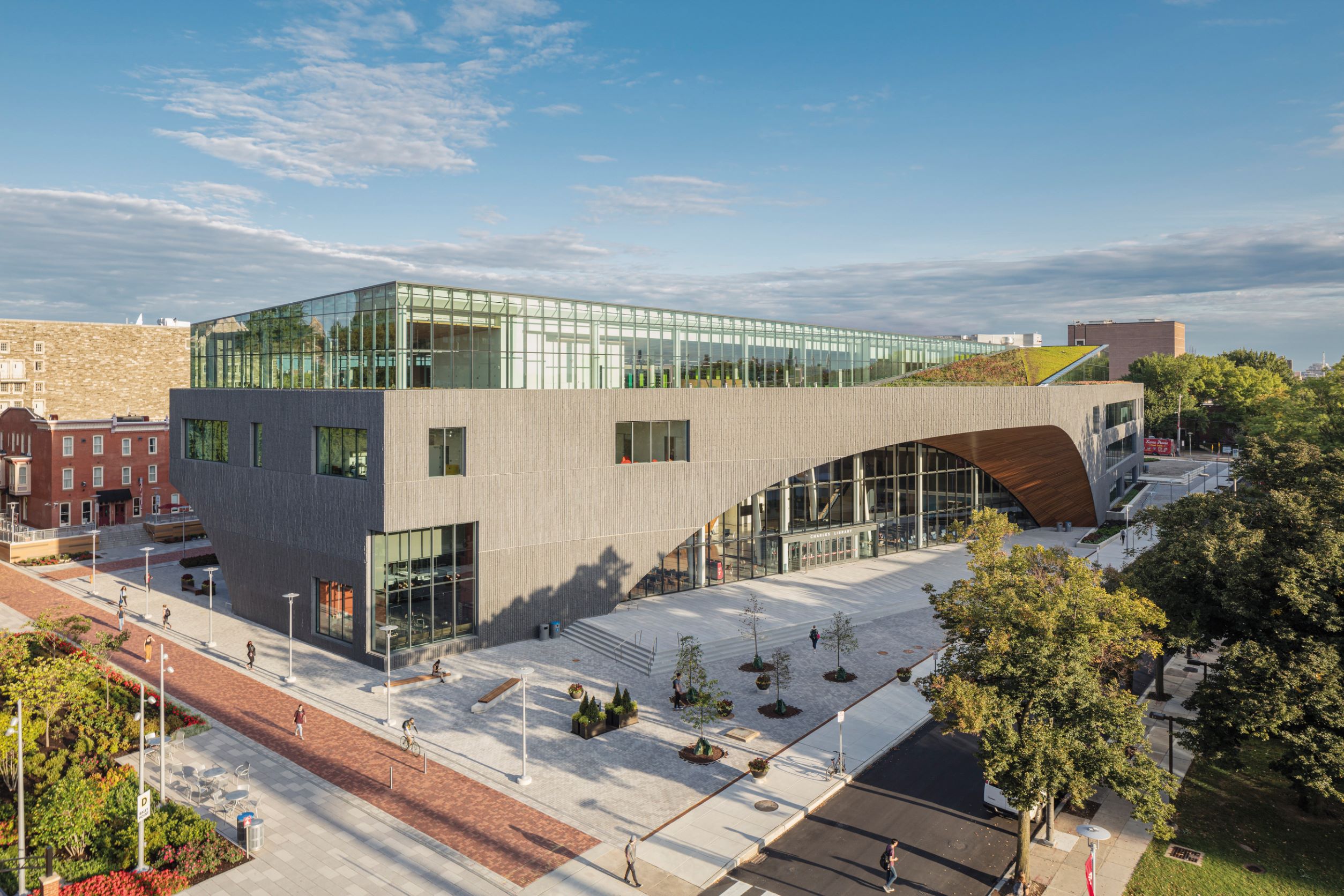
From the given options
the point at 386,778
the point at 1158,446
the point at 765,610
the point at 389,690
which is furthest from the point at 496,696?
the point at 1158,446

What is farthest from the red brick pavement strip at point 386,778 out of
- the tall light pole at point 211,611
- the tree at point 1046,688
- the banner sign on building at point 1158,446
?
the banner sign on building at point 1158,446

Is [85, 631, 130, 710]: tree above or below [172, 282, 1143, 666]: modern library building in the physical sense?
below

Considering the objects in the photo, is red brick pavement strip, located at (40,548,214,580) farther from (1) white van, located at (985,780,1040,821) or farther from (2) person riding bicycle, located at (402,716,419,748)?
(1) white van, located at (985,780,1040,821)

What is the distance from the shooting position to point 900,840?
2209cm

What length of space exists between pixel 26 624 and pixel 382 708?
21494 millimetres

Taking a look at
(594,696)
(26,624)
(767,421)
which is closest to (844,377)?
(767,421)

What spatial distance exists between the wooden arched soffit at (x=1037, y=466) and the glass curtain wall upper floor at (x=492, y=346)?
12251 millimetres

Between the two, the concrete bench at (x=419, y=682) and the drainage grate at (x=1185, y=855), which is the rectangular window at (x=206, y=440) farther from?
the drainage grate at (x=1185, y=855)

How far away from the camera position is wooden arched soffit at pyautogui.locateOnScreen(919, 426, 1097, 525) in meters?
56.5

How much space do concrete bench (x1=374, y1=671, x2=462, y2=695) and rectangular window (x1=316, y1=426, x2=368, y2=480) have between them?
28.7 ft

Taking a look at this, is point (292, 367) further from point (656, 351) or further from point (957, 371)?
point (957, 371)

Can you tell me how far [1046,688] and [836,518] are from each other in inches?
1381

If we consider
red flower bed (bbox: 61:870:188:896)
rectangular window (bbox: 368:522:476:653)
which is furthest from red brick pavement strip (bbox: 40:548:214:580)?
red flower bed (bbox: 61:870:188:896)

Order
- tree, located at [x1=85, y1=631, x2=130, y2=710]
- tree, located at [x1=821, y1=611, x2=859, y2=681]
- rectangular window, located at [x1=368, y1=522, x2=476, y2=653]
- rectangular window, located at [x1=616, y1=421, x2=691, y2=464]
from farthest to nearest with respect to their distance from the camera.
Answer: rectangular window, located at [x1=616, y1=421, x2=691, y2=464], rectangular window, located at [x1=368, y1=522, x2=476, y2=653], tree, located at [x1=821, y1=611, x2=859, y2=681], tree, located at [x1=85, y1=631, x2=130, y2=710]
